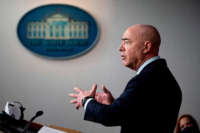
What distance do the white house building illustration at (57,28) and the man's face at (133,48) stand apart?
1.41 metres

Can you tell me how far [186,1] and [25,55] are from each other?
1.98 metres

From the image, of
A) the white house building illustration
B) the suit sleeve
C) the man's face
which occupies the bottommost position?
the suit sleeve

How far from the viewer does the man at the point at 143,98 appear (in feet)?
3.11

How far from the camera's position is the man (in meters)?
0.95

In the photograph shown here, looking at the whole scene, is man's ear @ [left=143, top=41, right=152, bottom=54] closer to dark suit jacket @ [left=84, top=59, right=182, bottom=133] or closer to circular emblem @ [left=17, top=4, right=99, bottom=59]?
dark suit jacket @ [left=84, top=59, right=182, bottom=133]

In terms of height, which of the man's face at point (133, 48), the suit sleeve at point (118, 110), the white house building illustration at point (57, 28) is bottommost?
the suit sleeve at point (118, 110)

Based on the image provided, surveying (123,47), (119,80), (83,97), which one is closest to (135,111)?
(83,97)

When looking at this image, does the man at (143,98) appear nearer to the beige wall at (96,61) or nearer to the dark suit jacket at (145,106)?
the dark suit jacket at (145,106)

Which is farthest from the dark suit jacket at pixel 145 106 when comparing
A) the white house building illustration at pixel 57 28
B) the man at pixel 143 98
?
the white house building illustration at pixel 57 28

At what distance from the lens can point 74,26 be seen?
2.54m

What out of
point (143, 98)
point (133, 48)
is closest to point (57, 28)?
point (133, 48)

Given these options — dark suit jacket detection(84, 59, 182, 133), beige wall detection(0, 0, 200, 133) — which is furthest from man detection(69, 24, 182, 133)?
beige wall detection(0, 0, 200, 133)

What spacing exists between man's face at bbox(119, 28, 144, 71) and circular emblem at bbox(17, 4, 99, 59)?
1.35m

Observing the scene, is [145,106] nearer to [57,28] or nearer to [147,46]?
[147,46]
